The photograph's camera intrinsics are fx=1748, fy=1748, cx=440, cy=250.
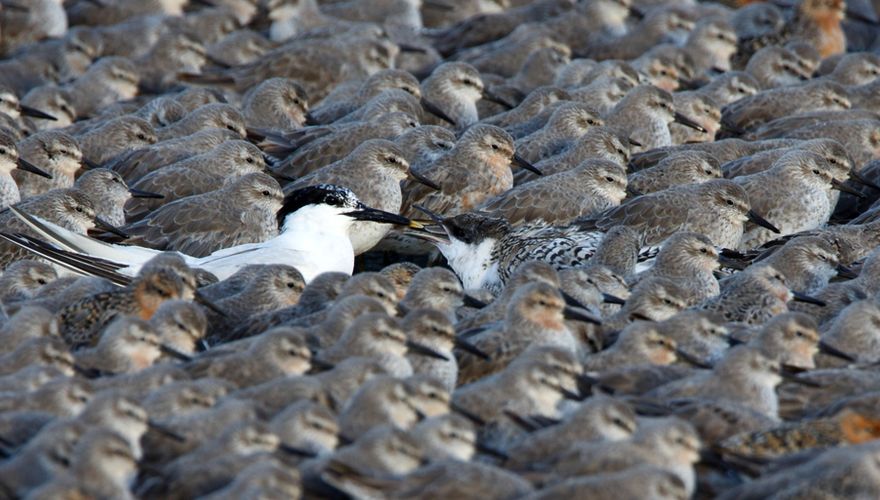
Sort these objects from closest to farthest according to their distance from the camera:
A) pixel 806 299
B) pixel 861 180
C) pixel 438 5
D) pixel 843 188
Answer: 1. pixel 806 299
2. pixel 843 188
3. pixel 861 180
4. pixel 438 5

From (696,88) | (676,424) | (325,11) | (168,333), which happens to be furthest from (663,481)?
(325,11)

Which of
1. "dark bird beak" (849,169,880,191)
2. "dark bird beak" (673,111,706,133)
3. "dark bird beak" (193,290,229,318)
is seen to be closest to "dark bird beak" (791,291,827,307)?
"dark bird beak" (849,169,880,191)

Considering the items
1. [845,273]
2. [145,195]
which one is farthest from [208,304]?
[845,273]

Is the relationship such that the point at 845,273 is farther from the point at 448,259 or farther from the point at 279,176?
the point at 279,176

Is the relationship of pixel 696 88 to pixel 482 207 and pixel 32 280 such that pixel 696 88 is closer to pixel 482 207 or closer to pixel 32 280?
pixel 482 207

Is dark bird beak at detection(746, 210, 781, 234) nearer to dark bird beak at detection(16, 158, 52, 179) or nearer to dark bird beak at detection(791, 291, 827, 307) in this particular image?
dark bird beak at detection(791, 291, 827, 307)

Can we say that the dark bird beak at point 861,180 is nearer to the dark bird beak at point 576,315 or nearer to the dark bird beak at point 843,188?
the dark bird beak at point 843,188

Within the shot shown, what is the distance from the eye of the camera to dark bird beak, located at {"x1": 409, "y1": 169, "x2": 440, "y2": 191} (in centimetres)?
1357

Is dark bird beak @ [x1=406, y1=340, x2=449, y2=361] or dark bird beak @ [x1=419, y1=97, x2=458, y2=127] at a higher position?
dark bird beak @ [x1=406, y1=340, x2=449, y2=361]

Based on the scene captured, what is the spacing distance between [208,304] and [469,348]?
182 cm

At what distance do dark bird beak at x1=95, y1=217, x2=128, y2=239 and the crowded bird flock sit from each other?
0.05 ft

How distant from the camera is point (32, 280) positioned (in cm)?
1152

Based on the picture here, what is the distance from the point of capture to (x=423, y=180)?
13578 mm

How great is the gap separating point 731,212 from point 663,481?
17.9ft
